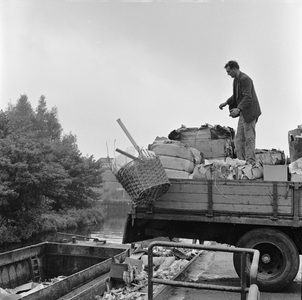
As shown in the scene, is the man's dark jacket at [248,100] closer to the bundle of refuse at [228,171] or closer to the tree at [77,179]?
the bundle of refuse at [228,171]

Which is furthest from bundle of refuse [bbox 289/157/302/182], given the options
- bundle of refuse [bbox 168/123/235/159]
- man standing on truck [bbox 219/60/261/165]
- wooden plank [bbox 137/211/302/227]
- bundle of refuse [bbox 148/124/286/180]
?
bundle of refuse [bbox 168/123/235/159]

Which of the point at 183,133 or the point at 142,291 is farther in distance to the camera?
the point at 183,133

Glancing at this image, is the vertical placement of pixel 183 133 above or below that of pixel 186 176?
above

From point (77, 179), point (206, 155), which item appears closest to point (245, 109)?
point (206, 155)

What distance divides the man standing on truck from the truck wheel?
116cm

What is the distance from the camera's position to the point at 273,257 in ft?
17.2

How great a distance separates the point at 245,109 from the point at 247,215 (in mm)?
1689

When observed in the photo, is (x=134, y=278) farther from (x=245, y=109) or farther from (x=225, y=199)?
(x=245, y=109)

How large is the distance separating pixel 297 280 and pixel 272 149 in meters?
2.07

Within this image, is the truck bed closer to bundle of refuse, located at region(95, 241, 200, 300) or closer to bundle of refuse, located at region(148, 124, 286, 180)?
bundle of refuse, located at region(148, 124, 286, 180)

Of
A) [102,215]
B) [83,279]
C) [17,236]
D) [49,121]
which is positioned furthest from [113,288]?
[49,121]

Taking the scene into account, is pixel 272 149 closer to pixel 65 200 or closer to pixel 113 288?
pixel 113 288

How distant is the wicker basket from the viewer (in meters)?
4.73

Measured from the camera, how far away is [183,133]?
691 centimetres
